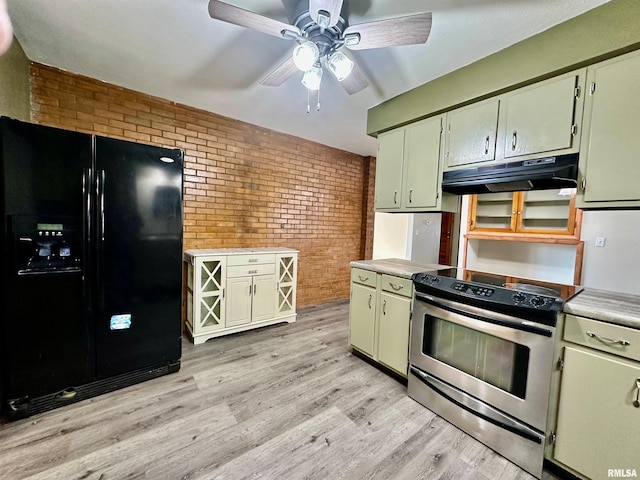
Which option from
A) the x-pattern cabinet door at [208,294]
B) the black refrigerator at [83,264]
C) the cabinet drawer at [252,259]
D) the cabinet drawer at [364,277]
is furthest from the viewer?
the cabinet drawer at [252,259]

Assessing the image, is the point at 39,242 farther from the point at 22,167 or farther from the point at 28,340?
the point at 28,340

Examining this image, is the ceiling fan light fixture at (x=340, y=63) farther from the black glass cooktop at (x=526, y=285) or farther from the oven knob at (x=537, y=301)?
the oven knob at (x=537, y=301)

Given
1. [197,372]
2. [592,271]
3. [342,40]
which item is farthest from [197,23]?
[592,271]

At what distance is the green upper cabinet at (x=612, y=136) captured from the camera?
4.87 feet

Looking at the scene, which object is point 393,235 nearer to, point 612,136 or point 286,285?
point 286,285

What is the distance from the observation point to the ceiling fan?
1.37 metres

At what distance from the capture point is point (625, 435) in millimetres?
1289

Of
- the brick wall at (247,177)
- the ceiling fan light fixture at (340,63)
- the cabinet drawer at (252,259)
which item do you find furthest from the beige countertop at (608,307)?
the brick wall at (247,177)

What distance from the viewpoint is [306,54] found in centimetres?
156

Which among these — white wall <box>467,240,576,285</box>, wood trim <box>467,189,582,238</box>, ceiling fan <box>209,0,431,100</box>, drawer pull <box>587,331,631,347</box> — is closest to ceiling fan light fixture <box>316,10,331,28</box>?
ceiling fan <box>209,0,431,100</box>

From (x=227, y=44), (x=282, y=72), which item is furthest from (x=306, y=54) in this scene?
(x=227, y=44)

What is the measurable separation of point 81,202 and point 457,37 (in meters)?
2.72

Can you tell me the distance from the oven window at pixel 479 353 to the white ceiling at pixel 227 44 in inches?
74.7

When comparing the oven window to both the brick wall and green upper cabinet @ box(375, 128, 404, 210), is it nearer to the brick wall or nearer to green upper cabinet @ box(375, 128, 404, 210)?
green upper cabinet @ box(375, 128, 404, 210)
